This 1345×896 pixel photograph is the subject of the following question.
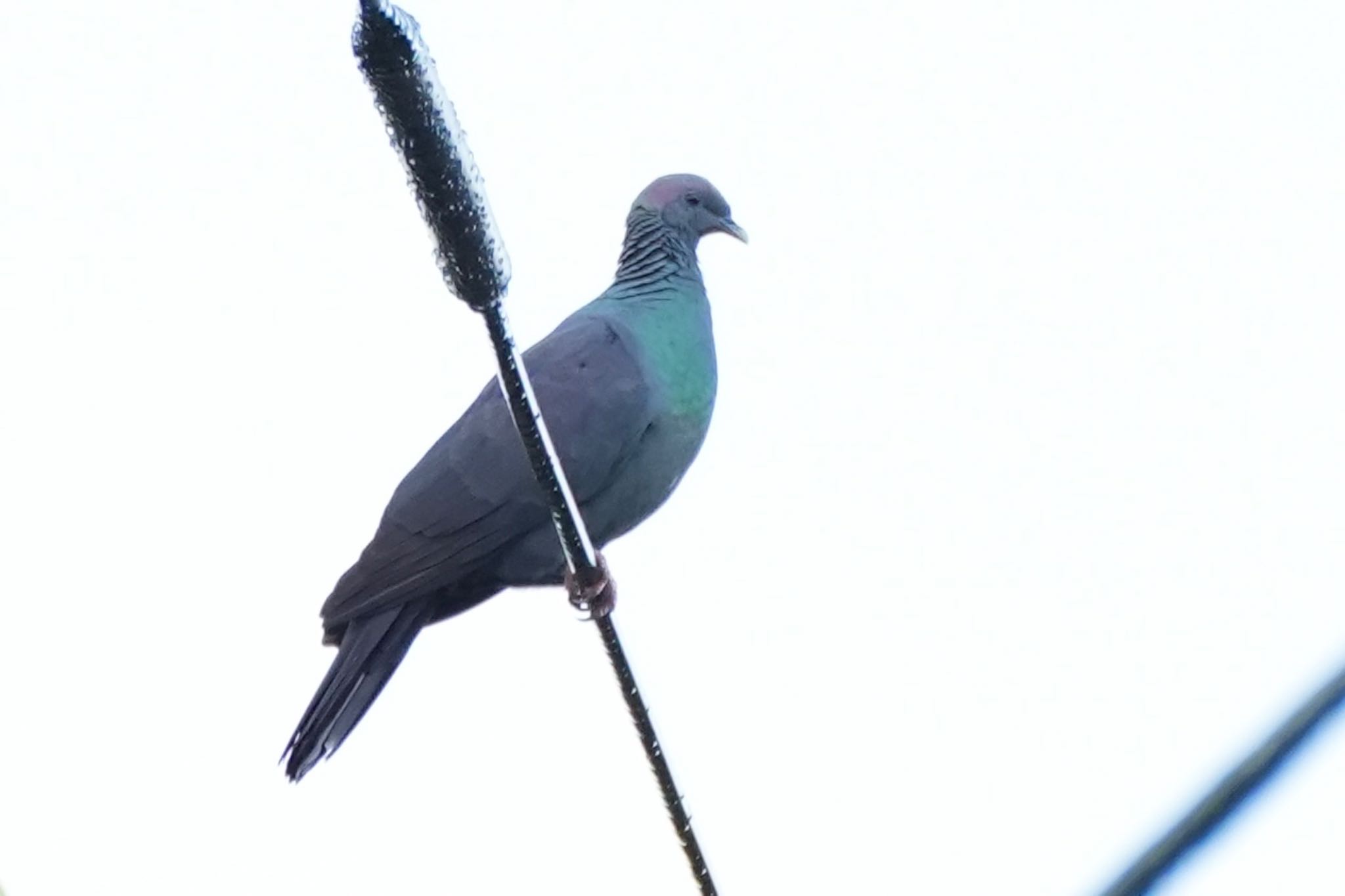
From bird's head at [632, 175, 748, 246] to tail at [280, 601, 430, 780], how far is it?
1.58 meters

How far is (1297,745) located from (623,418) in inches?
123

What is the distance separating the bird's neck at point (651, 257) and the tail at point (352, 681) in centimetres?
121

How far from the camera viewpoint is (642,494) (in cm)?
419

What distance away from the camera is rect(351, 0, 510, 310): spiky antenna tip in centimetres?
172

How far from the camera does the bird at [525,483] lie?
3.95m

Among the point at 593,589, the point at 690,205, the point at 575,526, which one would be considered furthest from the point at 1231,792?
the point at 690,205

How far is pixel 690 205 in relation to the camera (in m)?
5.16

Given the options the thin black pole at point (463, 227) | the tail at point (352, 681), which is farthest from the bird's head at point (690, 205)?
the thin black pole at point (463, 227)

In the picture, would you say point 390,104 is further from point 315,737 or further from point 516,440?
point 516,440

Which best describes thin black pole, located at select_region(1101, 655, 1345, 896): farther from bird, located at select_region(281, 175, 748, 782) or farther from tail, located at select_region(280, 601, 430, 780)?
bird, located at select_region(281, 175, 748, 782)

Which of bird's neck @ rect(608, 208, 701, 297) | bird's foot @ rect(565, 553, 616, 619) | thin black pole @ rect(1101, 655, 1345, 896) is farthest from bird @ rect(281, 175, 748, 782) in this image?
thin black pole @ rect(1101, 655, 1345, 896)

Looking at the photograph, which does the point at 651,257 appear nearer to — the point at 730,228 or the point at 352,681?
the point at 730,228

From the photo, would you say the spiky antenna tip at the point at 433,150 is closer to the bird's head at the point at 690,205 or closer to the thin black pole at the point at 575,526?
the thin black pole at the point at 575,526

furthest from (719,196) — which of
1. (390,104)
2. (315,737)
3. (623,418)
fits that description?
(390,104)
